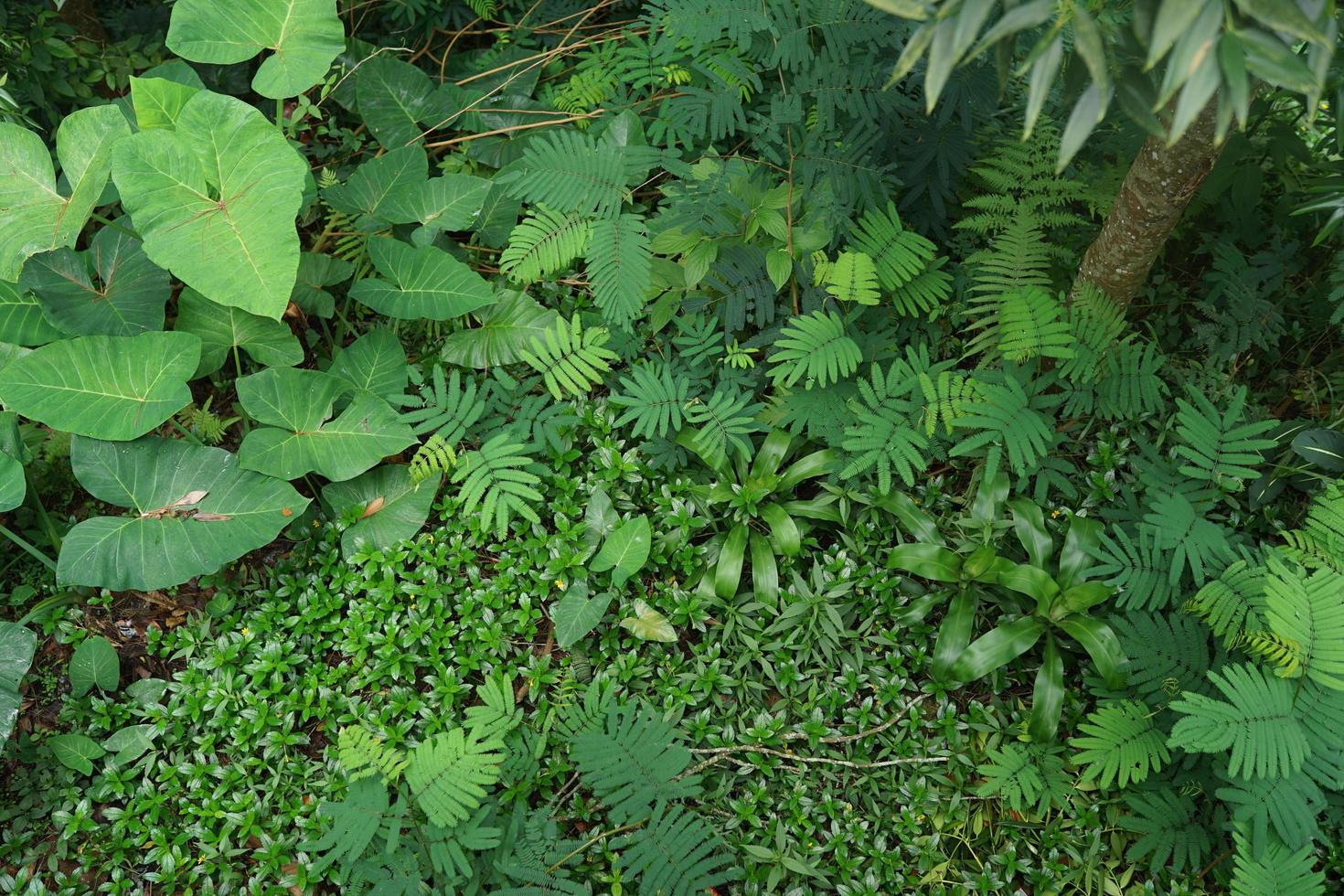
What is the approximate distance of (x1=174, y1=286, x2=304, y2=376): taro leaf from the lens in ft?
9.43

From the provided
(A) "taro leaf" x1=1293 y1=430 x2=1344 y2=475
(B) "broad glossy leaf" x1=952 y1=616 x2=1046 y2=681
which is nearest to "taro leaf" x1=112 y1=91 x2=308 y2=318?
(B) "broad glossy leaf" x1=952 y1=616 x2=1046 y2=681

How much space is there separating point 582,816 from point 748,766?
0.48 meters

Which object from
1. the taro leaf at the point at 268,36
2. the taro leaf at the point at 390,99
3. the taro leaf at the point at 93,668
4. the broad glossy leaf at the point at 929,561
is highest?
the taro leaf at the point at 268,36

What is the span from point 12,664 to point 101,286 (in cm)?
122

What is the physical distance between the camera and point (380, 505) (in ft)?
9.30

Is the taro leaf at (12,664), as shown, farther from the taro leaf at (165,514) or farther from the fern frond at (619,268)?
the fern frond at (619,268)

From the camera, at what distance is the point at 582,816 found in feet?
7.81

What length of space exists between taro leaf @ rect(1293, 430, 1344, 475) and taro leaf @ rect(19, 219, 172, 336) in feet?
11.6

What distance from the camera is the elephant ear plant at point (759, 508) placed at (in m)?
2.68

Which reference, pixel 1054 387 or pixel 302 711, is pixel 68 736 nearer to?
pixel 302 711

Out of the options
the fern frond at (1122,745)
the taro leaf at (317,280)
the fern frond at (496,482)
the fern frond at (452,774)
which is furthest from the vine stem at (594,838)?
the taro leaf at (317,280)

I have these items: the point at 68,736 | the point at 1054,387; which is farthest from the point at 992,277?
the point at 68,736

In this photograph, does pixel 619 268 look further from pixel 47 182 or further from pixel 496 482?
pixel 47 182

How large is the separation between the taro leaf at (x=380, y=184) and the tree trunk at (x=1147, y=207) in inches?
87.9
